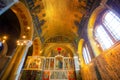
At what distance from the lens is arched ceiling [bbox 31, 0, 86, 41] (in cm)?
933

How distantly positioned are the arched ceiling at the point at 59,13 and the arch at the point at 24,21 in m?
0.87

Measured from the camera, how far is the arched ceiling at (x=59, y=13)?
9.33 meters

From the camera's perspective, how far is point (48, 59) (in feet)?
41.0

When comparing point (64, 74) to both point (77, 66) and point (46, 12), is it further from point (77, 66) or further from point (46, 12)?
point (46, 12)

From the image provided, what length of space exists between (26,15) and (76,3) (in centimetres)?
495

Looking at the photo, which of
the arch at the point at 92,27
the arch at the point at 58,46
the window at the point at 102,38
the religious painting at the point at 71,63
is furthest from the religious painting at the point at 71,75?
the window at the point at 102,38

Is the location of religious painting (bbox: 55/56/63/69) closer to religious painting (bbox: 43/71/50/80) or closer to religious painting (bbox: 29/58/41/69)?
religious painting (bbox: 43/71/50/80)

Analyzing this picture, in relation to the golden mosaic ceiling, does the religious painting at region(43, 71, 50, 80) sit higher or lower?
lower

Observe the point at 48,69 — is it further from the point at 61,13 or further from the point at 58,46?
the point at 61,13

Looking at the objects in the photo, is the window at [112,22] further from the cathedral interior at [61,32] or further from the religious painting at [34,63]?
the religious painting at [34,63]

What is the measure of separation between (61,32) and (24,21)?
649cm

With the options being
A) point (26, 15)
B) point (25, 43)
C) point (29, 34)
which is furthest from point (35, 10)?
point (25, 43)

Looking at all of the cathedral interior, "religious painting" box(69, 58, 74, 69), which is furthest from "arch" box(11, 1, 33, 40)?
"religious painting" box(69, 58, 74, 69)

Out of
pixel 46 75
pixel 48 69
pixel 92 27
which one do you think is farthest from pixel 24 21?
pixel 92 27
